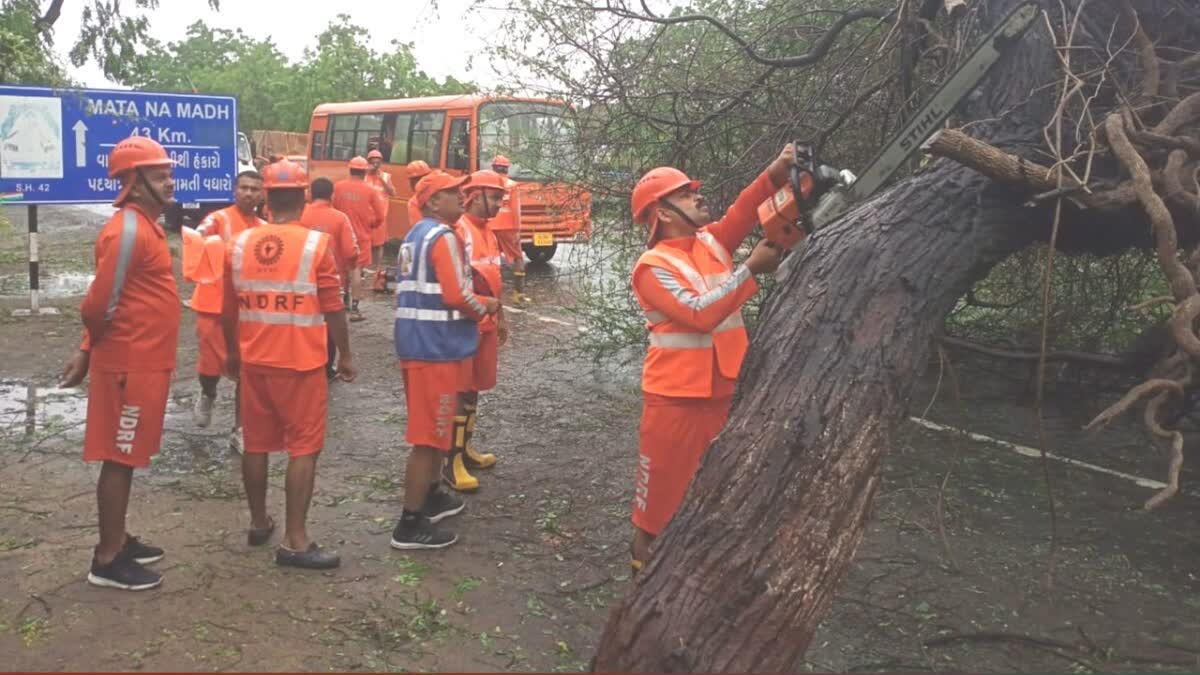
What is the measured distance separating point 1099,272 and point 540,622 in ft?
16.9

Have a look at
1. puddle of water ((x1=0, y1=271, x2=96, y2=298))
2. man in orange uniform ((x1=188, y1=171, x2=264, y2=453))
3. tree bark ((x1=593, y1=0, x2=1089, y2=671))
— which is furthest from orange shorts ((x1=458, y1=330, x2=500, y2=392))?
puddle of water ((x1=0, y1=271, x2=96, y2=298))

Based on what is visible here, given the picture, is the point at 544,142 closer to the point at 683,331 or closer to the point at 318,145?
the point at 683,331

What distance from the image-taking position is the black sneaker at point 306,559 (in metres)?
4.59

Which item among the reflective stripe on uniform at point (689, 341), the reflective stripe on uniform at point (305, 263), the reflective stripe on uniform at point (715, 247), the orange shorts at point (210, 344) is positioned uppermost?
the reflective stripe on uniform at point (715, 247)

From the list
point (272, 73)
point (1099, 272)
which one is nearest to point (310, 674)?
point (1099, 272)

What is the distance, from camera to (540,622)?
4141 millimetres

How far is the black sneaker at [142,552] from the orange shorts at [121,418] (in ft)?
1.37

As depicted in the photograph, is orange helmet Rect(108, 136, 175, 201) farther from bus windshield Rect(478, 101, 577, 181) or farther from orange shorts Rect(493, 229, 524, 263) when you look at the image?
orange shorts Rect(493, 229, 524, 263)

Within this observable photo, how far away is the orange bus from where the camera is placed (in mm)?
7551

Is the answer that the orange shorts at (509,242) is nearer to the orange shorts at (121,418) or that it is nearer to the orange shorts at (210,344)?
the orange shorts at (210,344)

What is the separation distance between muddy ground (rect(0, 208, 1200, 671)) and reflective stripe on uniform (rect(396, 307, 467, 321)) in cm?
111

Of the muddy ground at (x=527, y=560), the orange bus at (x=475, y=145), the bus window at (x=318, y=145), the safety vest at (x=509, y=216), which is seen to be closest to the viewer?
the muddy ground at (x=527, y=560)

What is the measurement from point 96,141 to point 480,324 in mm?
7322

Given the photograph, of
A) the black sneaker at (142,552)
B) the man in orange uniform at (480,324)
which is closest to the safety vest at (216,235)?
the man in orange uniform at (480,324)
